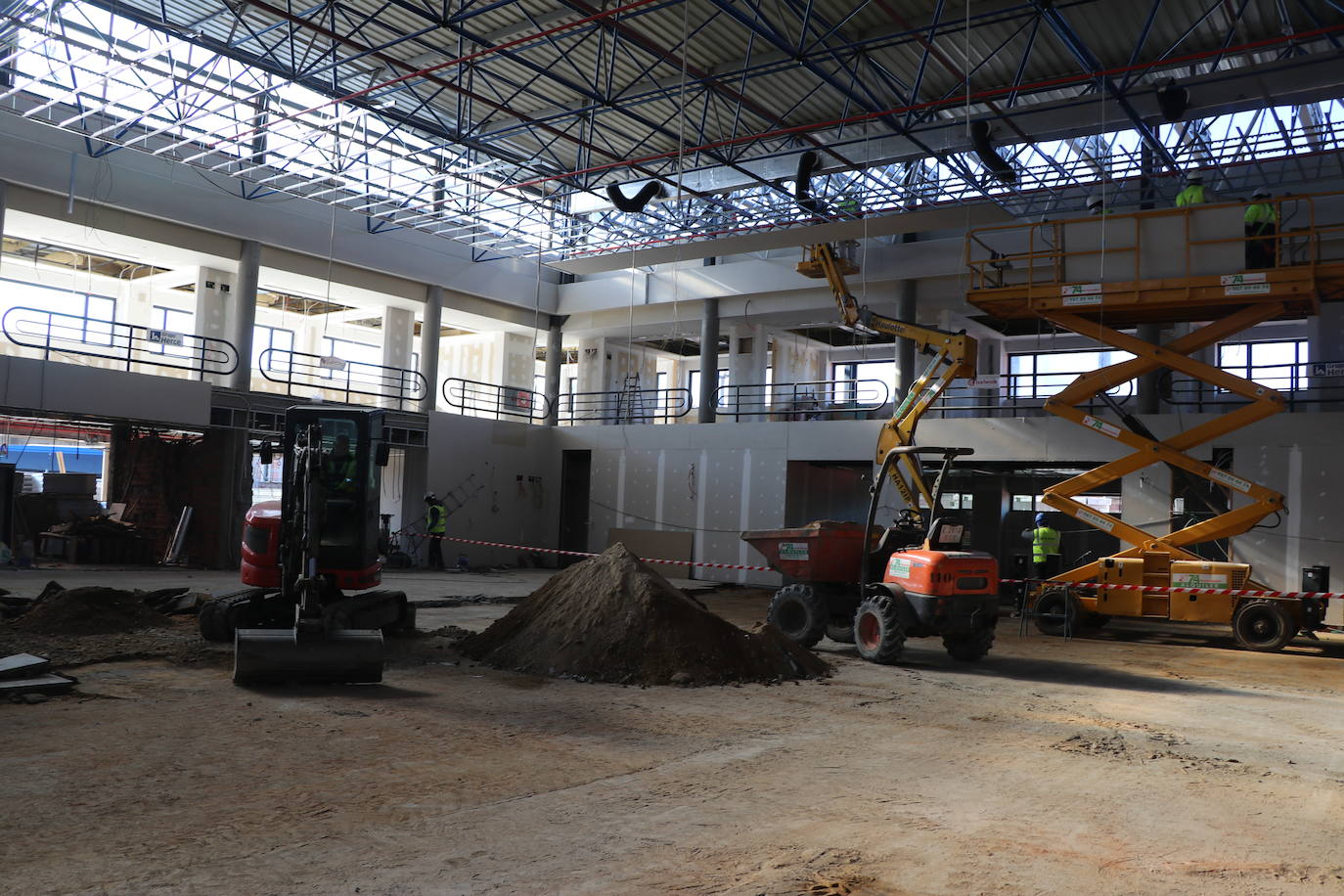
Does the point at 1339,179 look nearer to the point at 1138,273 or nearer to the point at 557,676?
the point at 1138,273

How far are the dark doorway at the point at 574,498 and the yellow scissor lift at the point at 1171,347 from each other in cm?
1435

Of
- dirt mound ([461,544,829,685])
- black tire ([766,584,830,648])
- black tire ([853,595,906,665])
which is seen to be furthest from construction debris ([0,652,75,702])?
black tire ([853,595,906,665])

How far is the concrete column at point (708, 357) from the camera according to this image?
87.4ft

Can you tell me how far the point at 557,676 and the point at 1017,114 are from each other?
468 inches

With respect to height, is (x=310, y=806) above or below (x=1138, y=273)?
below

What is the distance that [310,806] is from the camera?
533 centimetres

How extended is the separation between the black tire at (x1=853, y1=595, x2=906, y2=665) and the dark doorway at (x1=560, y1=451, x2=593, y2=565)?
665 inches

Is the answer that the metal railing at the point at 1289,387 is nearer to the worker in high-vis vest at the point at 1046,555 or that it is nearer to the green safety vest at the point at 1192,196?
the green safety vest at the point at 1192,196

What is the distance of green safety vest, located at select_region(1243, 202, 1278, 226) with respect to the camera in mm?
14648

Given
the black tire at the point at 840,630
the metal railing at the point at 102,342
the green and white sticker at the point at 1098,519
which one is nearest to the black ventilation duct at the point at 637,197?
the metal railing at the point at 102,342

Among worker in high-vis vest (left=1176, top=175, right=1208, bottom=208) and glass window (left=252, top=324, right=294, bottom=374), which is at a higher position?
worker in high-vis vest (left=1176, top=175, right=1208, bottom=208)

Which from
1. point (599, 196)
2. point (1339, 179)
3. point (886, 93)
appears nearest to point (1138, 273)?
point (886, 93)

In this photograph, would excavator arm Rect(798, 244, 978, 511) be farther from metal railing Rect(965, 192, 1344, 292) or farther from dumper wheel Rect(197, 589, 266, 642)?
dumper wheel Rect(197, 589, 266, 642)

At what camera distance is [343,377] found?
1226 inches
